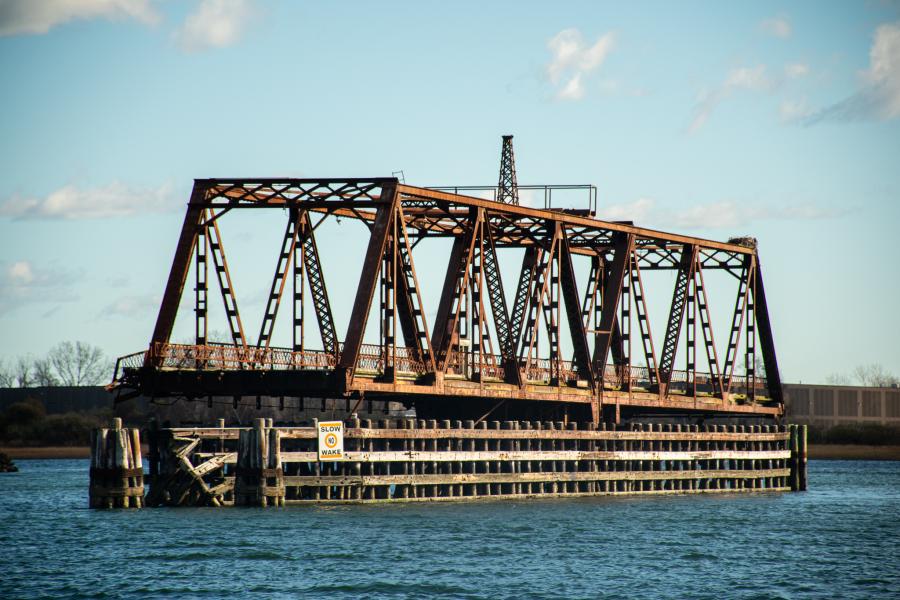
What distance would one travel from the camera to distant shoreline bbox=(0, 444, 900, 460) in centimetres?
13762

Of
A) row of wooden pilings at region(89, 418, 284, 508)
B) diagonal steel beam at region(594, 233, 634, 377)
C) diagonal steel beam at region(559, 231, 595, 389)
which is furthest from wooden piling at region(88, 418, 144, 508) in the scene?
diagonal steel beam at region(594, 233, 634, 377)

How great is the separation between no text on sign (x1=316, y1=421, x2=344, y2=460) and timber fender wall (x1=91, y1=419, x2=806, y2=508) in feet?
0.84

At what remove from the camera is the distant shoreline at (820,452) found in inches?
5418

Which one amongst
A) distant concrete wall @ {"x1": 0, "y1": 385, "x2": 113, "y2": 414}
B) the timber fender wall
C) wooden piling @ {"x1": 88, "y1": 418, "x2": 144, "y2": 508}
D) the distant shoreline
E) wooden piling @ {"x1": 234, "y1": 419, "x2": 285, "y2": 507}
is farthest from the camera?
distant concrete wall @ {"x1": 0, "y1": 385, "x2": 113, "y2": 414}

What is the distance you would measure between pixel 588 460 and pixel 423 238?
12115 millimetres

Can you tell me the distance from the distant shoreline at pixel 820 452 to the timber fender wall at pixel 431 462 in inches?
2935

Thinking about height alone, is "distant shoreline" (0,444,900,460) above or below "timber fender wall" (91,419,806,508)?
below

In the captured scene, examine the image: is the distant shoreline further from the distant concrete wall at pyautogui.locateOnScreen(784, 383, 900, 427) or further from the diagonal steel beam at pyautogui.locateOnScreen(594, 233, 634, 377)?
the diagonal steel beam at pyautogui.locateOnScreen(594, 233, 634, 377)

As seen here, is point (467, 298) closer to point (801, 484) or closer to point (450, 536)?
point (450, 536)

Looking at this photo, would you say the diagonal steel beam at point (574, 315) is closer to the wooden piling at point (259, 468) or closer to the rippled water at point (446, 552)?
the rippled water at point (446, 552)

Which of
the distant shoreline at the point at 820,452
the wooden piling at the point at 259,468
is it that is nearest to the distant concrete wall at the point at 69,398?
the distant shoreline at the point at 820,452

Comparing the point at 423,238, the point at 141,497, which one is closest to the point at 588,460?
the point at 423,238

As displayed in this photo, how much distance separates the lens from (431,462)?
180 feet

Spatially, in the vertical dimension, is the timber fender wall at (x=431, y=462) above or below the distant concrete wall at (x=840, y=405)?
below
